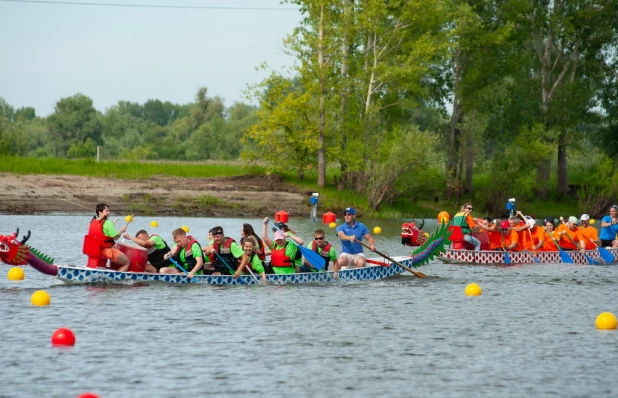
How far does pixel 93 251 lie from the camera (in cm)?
1956

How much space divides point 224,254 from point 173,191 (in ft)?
86.7

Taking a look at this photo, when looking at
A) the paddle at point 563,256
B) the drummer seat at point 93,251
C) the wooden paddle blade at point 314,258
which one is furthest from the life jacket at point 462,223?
the drummer seat at point 93,251

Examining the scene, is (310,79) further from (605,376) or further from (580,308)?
(605,376)

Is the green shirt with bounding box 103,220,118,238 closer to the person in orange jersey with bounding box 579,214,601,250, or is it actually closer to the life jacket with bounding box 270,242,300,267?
the life jacket with bounding box 270,242,300,267

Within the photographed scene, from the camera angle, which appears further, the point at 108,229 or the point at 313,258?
the point at 313,258

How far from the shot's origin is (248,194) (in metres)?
48.2

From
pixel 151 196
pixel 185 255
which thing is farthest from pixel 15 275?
pixel 151 196

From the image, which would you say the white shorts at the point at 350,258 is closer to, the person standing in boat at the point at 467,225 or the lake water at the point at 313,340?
the lake water at the point at 313,340

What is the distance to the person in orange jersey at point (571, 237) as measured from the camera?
1139 inches

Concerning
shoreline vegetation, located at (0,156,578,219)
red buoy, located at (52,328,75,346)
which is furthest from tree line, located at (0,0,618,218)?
red buoy, located at (52,328,75,346)

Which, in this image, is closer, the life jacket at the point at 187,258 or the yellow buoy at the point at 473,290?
the life jacket at the point at 187,258

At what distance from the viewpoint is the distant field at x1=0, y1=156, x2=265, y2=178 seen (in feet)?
150

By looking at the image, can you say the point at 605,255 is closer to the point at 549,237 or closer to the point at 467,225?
the point at 549,237

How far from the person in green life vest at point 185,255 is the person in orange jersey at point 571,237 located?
43.4 ft
